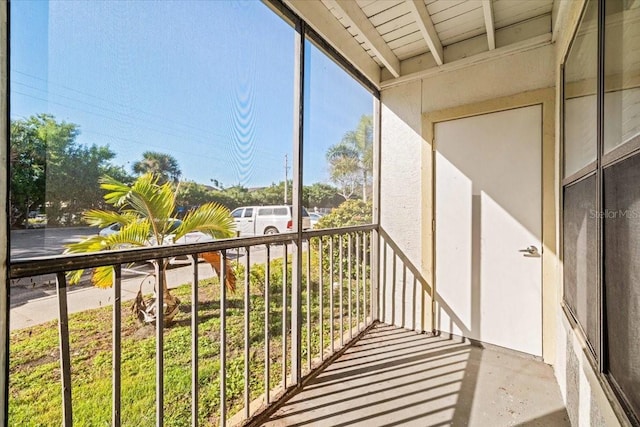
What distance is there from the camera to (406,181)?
9.46 feet

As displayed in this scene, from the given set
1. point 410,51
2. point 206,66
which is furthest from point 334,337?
point 410,51

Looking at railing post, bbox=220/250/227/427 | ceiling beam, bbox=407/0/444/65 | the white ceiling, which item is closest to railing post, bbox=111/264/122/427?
railing post, bbox=220/250/227/427

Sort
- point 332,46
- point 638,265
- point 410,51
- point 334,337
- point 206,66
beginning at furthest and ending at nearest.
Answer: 1. point 410,51
2. point 334,337
3. point 332,46
4. point 206,66
5. point 638,265

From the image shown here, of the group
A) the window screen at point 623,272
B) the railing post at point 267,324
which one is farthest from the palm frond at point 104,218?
the window screen at point 623,272

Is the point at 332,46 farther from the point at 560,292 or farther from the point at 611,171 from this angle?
the point at 560,292

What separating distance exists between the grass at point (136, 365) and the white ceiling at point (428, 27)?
1893 millimetres

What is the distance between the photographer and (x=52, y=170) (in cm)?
90

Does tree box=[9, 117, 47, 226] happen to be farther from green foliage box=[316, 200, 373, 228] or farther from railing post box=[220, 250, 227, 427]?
green foliage box=[316, 200, 373, 228]

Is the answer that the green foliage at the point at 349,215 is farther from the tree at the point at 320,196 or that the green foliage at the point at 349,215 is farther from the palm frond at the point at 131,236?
the palm frond at the point at 131,236

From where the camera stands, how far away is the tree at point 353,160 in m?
2.51

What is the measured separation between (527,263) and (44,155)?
9.76ft

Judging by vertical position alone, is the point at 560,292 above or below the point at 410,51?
below

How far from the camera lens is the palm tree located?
1.02 metres

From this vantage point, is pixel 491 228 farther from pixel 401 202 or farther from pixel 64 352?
pixel 64 352
